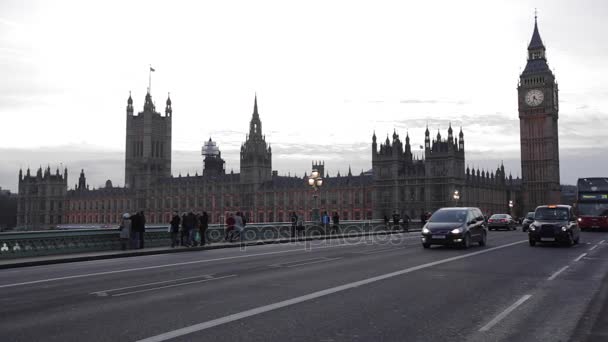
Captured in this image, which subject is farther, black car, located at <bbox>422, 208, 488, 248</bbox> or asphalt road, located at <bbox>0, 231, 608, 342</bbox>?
black car, located at <bbox>422, 208, 488, 248</bbox>

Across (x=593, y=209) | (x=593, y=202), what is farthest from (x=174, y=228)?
(x=593, y=209)

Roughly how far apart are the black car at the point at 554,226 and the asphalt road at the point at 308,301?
691 cm

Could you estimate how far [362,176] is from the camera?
115188 mm

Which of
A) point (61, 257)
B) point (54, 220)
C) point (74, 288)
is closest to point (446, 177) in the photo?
point (61, 257)

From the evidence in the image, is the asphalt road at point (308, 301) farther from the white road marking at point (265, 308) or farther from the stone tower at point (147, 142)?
the stone tower at point (147, 142)

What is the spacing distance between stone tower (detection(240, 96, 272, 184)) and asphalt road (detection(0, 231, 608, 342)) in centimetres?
11410

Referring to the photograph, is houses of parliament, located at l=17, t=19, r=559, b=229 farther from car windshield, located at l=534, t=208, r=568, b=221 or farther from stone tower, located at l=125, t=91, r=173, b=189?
car windshield, located at l=534, t=208, r=568, b=221

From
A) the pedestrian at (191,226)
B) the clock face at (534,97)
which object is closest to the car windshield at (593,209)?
the pedestrian at (191,226)

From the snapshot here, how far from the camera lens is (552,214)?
1038 inches

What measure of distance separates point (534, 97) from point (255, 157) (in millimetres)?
64853

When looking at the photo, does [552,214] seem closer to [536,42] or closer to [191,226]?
[191,226]

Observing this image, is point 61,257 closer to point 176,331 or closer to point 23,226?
point 176,331

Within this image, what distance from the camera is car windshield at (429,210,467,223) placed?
24531 mm

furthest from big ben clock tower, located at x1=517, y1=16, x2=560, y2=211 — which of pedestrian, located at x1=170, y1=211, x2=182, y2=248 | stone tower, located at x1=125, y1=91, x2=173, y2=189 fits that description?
pedestrian, located at x1=170, y1=211, x2=182, y2=248
